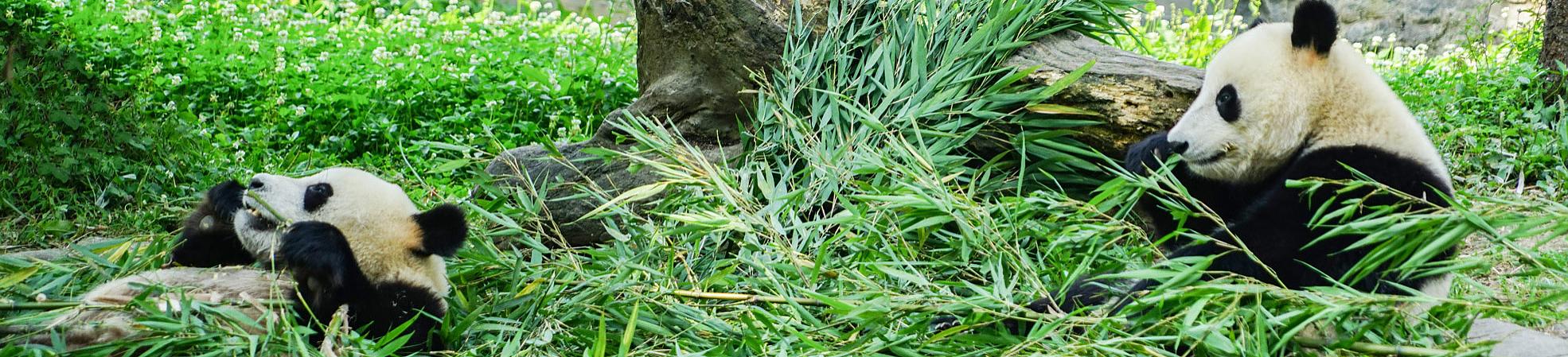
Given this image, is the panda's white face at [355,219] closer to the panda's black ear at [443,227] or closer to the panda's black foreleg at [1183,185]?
the panda's black ear at [443,227]

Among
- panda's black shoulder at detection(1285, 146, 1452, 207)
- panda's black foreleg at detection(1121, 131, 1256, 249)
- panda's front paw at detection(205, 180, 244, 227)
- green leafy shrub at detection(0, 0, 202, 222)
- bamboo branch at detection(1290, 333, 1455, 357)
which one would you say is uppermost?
panda's black shoulder at detection(1285, 146, 1452, 207)

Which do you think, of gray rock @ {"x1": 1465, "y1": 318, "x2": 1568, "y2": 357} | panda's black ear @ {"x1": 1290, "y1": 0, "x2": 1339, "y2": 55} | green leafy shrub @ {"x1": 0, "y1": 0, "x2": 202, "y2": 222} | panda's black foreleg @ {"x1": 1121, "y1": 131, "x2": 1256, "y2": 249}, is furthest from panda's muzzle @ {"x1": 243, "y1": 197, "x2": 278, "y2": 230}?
gray rock @ {"x1": 1465, "y1": 318, "x2": 1568, "y2": 357}

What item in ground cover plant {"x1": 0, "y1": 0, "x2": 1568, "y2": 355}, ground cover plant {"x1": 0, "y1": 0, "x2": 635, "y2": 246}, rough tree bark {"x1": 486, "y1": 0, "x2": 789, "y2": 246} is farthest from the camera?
ground cover plant {"x1": 0, "y1": 0, "x2": 635, "y2": 246}

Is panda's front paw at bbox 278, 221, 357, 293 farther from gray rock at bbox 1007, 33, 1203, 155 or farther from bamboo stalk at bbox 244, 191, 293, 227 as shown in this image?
gray rock at bbox 1007, 33, 1203, 155

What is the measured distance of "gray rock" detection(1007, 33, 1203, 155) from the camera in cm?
340

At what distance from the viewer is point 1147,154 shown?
3.02 m

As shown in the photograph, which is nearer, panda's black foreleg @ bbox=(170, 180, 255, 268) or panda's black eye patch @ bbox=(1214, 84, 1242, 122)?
panda's black eye patch @ bbox=(1214, 84, 1242, 122)

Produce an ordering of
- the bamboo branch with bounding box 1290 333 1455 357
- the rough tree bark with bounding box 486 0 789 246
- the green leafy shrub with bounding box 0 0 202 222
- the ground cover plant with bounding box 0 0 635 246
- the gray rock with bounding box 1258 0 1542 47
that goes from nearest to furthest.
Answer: the bamboo branch with bounding box 1290 333 1455 357 < the rough tree bark with bounding box 486 0 789 246 < the green leafy shrub with bounding box 0 0 202 222 < the ground cover plant with bounding box 0 0 635 246 < the gray rock with bounding box 1258 0 1542 47

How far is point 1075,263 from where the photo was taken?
2852mm

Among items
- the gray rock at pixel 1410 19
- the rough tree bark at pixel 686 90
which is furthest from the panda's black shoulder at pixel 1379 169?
the gray rock at pixel 1410 19

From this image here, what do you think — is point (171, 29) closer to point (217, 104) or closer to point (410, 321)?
point (217, 104)

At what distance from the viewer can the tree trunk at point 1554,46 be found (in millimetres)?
4930

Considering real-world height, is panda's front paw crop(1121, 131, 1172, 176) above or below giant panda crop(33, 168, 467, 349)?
above

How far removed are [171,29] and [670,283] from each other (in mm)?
5610
